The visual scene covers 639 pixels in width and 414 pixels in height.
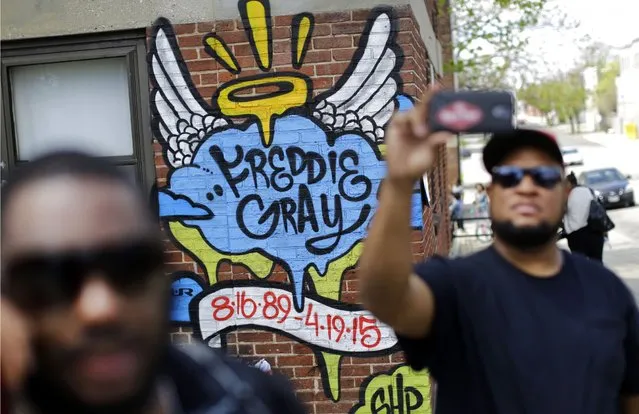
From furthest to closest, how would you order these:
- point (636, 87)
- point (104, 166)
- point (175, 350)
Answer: point (636, 87), point (175, 350), point (104, 166)

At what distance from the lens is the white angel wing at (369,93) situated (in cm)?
528

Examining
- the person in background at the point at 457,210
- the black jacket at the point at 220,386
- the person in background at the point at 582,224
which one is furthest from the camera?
the person in background at the point at 457,210

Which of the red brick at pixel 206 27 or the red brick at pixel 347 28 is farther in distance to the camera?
the red brick at pixel 206 27

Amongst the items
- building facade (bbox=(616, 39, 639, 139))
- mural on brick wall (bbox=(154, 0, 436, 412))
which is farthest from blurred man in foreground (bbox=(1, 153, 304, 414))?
building facade (bbox=(616, 39, 639, 139))

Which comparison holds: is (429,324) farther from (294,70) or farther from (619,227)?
(619,227)

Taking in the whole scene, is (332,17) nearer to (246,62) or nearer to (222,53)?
(246,62)

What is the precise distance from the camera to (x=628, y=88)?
8031 centimetres

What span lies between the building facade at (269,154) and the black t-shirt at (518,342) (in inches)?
112

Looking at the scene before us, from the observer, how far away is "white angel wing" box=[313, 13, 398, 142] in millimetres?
5281

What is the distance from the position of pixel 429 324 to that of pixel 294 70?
128 inches

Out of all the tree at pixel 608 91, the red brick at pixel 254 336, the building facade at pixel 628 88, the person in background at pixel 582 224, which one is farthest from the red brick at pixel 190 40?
the tree at pixel 608 91

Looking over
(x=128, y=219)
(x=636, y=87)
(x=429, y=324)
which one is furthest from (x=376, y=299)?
(x=636, y=87)

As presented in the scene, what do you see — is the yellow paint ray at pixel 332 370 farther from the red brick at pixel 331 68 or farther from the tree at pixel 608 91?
the tree at pixel 608 91

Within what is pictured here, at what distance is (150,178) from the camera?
18.2 feet
